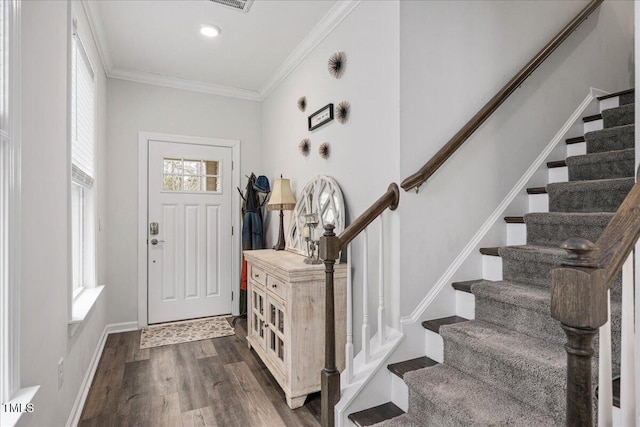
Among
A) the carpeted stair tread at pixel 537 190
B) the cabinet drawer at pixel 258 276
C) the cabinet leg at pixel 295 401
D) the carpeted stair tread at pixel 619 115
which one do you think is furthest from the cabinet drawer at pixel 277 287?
the carpeted stair tread at pixel 619 115

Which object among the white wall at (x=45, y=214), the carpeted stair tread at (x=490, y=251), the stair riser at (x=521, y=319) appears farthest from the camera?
the carpeted stair tread at (x=490, y=251)

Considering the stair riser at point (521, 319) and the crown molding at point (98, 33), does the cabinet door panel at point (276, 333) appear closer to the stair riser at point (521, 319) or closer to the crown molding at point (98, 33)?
the stair riser at point (521, 319)

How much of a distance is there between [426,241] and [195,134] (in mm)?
3036

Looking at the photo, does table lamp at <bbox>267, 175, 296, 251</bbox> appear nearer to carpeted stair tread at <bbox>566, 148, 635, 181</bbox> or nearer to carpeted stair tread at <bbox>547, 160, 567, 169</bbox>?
carpeted stair tread at <bbox>547, 160, 567, 169</bbox>

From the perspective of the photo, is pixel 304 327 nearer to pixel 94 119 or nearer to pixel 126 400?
pixel 126 400

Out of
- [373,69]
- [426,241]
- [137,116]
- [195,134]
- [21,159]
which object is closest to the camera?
[21,159]

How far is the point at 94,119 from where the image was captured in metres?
2.86

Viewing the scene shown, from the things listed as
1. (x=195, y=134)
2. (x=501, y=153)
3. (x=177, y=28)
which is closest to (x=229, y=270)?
(x=195, y=134)

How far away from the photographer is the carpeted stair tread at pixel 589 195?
6.56 feet

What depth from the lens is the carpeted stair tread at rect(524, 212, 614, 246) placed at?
74.3 inches

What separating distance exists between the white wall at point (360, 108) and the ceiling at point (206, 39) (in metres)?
0.19

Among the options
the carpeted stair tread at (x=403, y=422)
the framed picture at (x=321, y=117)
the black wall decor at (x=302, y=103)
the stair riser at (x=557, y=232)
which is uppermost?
the black wall decor at (x=302, y=103)

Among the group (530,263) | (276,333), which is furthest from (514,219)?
(276,333)

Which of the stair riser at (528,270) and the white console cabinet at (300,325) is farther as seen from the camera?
the white console cabinet at (300,325)
